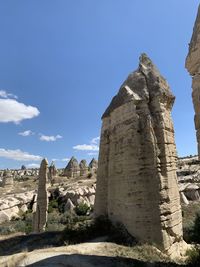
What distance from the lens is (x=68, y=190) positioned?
3000cm

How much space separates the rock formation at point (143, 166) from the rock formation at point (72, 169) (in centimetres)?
3635

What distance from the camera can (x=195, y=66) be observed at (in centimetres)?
603

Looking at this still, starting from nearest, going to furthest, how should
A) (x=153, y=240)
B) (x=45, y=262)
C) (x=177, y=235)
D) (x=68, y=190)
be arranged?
(x=45, y=262) → (x=153, y=240) → (x=177, y=235) → (x=68, y=190)

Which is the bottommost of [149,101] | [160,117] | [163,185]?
[163,185]

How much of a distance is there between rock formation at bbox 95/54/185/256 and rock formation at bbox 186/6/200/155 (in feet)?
11.7

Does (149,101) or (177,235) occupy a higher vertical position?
(149,101)

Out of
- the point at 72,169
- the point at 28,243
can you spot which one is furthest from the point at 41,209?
the point at 72,169

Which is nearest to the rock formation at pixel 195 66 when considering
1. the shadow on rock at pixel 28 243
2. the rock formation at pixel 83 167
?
the shadow on rock at pixel 28 243

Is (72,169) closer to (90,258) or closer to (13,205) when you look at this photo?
(13,205)

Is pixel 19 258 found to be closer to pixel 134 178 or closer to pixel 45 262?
pixel 45 262

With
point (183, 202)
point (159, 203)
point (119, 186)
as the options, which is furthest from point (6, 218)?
point (159, 203)

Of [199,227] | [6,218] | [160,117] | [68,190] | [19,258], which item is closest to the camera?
[19,258]

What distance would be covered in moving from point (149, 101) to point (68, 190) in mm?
21801

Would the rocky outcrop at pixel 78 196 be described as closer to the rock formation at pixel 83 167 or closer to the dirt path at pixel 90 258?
the rock formation at pixel 83 167
